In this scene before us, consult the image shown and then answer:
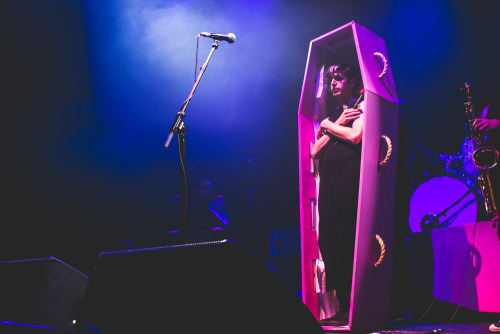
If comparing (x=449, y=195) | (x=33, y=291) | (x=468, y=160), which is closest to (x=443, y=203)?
(x=449, y=195)

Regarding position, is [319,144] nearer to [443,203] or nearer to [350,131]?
[350,131]

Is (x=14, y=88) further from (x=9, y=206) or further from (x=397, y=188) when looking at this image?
(x=397, y=188)

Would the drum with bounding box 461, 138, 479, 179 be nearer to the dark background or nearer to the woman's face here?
the dark background

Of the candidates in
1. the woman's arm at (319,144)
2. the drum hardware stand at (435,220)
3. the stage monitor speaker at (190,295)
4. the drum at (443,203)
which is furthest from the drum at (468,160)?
the stage monitor speaker at (190,295)

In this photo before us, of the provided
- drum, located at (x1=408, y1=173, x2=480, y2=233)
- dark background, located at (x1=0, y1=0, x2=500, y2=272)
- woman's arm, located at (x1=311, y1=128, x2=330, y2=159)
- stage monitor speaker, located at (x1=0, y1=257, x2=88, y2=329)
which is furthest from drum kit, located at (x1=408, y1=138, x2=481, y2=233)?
stage monitor speaker, located at (x1=0, y1=257, x2=88, y2=329)

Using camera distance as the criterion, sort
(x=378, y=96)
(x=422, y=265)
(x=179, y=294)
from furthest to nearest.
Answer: (x=422, y=265) < (x=378, y=96) < (x=179, y=294)

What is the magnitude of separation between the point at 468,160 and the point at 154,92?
469cm

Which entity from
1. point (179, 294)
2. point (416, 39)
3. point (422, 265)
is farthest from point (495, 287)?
point (416, 39)

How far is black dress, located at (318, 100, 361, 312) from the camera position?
2.32 meters

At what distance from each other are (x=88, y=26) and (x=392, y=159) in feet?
15.5

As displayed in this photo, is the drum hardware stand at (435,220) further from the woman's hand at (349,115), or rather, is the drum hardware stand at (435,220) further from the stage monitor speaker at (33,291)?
the stage monitor speaker at (33,291)

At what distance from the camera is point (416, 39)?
5125 mm

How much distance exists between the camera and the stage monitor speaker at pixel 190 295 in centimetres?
83

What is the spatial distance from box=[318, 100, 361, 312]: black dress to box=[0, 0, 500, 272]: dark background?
276cm
